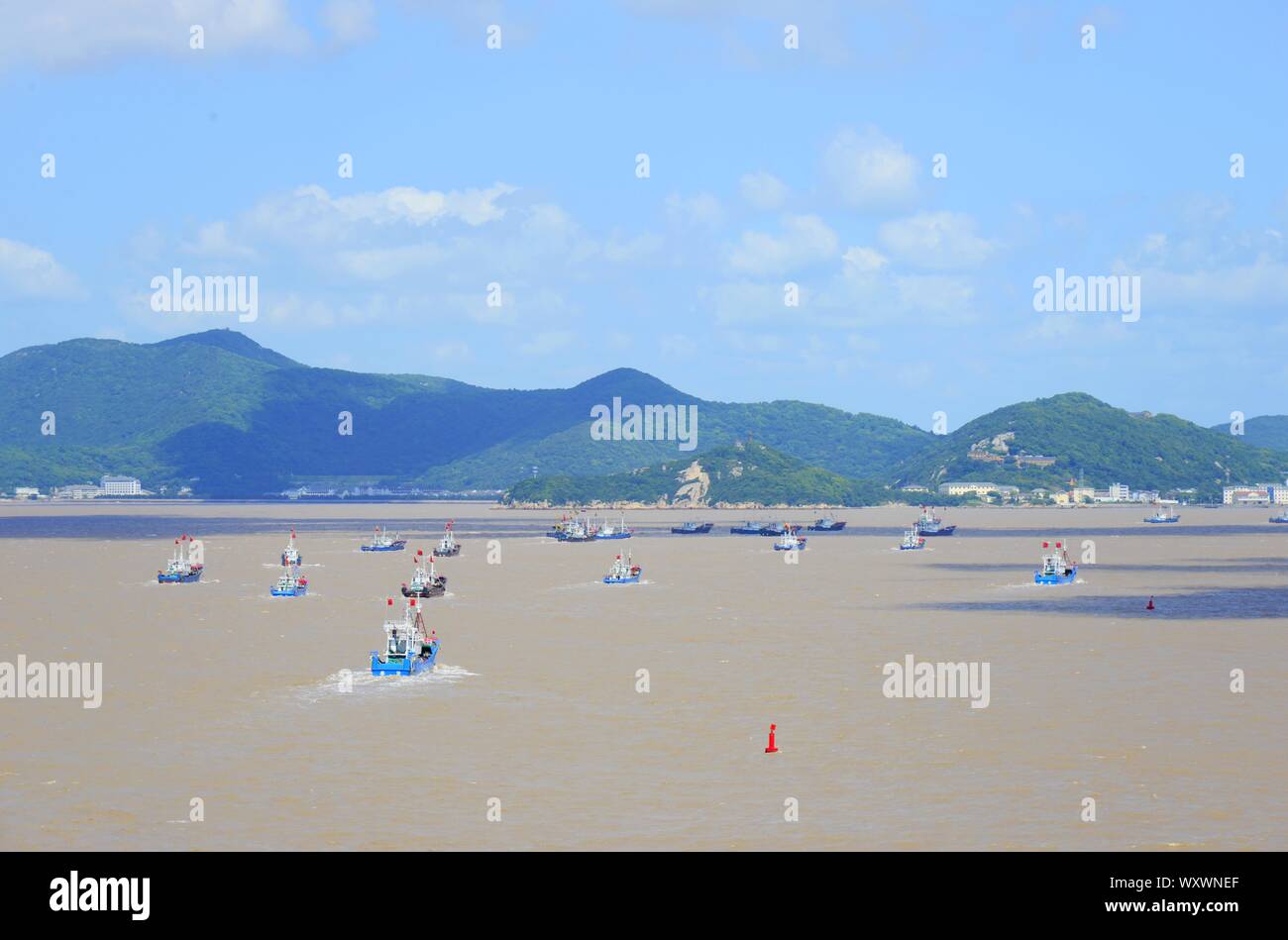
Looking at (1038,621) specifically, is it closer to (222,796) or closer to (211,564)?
(222,796)

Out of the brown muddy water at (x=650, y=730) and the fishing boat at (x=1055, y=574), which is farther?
the fishing boat at (x=1055, y=574)

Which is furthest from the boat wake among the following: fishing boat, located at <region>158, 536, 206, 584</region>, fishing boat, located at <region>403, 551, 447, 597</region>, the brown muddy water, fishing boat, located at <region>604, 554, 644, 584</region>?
fishing boat, located at <region>158, 536, 206, 584</region>

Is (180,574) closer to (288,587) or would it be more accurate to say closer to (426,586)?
(288,587)

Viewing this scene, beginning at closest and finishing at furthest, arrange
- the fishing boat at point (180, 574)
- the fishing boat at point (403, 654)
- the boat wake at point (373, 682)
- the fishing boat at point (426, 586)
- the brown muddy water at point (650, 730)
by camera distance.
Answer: the brown muddy water at point (650, 730) < the boat wake at point (373, 682) < the fishing boat at point (403, 654) < the fishing boat at point (426, 586) < the fishing boat at point (180, 574)

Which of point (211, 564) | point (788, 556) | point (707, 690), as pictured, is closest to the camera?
point (707, 690)

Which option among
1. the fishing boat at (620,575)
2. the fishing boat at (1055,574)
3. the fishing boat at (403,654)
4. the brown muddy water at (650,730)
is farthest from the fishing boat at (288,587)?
the fishing boat at (1055,574)

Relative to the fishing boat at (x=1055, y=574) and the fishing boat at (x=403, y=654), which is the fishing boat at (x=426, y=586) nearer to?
the fishing boat at (x=403, y=654)

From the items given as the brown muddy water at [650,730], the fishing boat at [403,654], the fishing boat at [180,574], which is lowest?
the brown muddy water at [650,730]

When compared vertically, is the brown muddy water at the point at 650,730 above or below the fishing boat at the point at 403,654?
below
